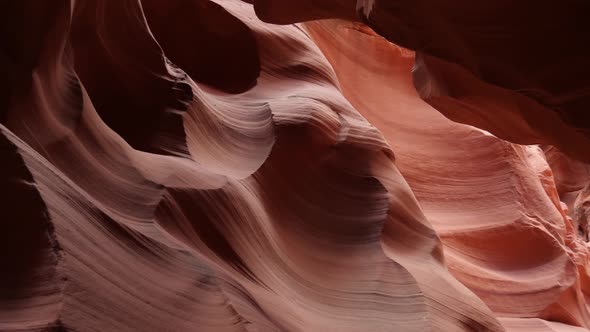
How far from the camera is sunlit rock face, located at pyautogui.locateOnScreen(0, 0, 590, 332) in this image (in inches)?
76.2

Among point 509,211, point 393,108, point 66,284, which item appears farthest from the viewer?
point 393,108

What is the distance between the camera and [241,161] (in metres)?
3.07

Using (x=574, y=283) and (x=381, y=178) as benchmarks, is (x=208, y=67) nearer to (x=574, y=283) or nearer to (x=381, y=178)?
(x=381, y=178)

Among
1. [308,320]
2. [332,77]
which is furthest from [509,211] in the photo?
[308,320]

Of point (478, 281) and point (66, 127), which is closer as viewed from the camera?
point (66, 127)

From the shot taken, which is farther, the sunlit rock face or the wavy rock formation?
the wavy rock formation

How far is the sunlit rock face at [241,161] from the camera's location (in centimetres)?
193

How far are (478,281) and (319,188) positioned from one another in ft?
6.45

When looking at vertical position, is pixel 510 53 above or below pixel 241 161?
above

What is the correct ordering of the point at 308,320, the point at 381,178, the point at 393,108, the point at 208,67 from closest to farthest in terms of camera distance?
the point at 308,320 < the point at 381,178 < the point at 208,67 < the point at 393,108

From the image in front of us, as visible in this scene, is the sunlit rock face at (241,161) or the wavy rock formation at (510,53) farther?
the wavy rock formation at (510,53)

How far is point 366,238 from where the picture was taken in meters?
3.15

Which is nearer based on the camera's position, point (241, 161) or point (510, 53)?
point (510, 53)

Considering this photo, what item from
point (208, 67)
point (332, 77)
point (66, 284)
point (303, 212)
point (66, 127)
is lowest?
point (66, 284)
